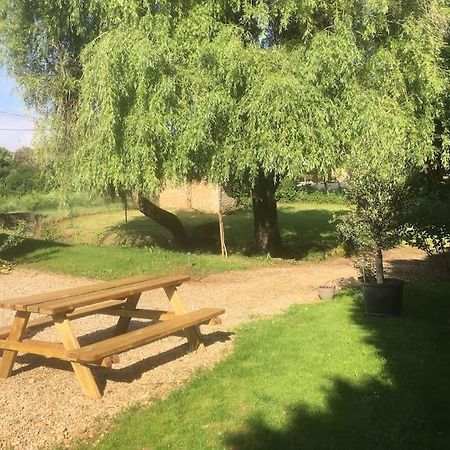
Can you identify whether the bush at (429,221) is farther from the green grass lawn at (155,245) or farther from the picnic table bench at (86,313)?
the green grass lawn at (155,245)

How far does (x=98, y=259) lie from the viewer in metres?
14.1

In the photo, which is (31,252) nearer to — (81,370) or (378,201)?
(378,201)

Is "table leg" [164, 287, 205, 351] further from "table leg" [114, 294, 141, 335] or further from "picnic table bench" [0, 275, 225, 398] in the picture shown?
"table leg" [114, 294, 141, 335]

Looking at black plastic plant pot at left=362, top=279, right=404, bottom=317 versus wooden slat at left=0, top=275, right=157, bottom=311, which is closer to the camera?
wooden slat at left=0, top=275, right=157, bottom=311

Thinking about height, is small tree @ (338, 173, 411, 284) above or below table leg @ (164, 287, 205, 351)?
above

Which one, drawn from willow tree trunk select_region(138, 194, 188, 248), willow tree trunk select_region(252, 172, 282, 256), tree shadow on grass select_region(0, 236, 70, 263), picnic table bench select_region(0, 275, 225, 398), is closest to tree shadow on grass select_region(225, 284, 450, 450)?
picnic table bench select_region(0, 275, 225, 398)

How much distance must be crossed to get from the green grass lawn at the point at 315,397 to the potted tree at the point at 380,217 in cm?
47

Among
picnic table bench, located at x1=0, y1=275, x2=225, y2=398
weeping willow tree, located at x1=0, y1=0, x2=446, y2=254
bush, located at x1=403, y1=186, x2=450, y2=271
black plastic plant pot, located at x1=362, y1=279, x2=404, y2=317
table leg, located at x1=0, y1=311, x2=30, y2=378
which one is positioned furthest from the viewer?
weeping willow tree, located at x1=0, y1=0, x2=446, y2=254

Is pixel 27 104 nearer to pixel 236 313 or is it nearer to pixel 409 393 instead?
pixel 236 313

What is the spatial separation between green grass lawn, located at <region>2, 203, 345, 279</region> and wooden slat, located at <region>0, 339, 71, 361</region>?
6.74 m

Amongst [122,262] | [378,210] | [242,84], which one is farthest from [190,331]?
[122,262]

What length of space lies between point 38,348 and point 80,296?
25.0 inches

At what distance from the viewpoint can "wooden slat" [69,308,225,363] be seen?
468 cm

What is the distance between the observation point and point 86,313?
6422mm
